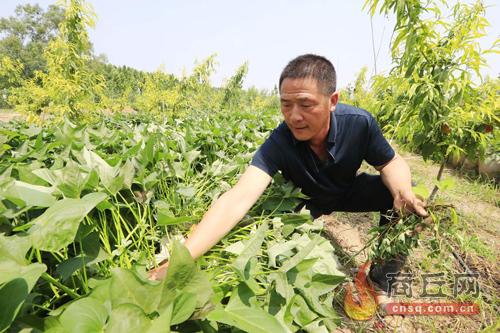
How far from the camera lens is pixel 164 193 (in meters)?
1.38

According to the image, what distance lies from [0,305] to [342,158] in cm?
167

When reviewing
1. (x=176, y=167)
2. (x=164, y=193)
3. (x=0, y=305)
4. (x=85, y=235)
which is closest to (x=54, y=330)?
(x=0, y=305)

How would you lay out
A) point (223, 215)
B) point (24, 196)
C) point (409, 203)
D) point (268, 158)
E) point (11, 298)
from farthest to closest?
point (268, 158) → point (409, 203) → point (223, 215) → point (24, 196) → point (11, 298)

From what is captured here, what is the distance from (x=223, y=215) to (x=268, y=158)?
0.53 m

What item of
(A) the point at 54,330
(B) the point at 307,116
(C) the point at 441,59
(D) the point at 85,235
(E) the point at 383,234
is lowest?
(E) the point at 383,234

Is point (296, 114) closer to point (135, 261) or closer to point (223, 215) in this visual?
point (223, 215)

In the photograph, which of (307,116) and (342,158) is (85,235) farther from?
(342,158)

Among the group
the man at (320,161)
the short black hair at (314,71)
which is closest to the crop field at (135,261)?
the man at (320,161)

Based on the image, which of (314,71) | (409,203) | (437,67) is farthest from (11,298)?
(437,67)

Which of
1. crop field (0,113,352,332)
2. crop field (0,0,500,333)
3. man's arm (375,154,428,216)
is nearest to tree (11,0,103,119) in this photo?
crop field (0,0,500,333)

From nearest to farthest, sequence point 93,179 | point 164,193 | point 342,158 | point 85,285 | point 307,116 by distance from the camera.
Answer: point 85,285 → point 93,179 → point 164,193 → point 307,116 → point 342,158

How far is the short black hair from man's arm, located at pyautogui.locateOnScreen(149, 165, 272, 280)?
505mm

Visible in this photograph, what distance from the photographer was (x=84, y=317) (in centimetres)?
58

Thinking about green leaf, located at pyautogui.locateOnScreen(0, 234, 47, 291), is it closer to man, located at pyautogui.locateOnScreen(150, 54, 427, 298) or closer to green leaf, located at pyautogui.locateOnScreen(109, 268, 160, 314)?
green leaf, located at pyautogui.locateOnScreen(109, 268, 160, 314)
